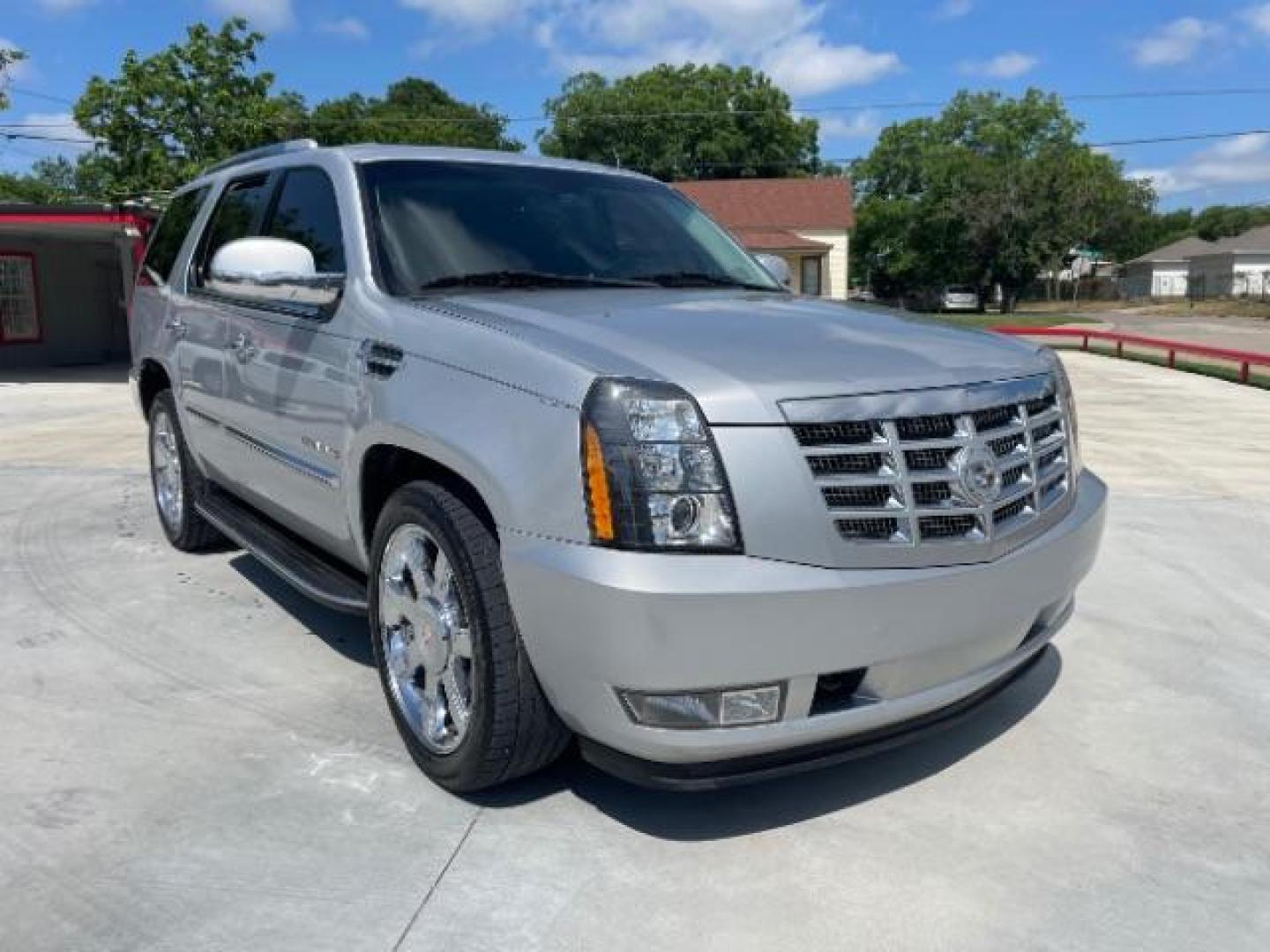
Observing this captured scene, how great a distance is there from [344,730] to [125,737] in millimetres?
704

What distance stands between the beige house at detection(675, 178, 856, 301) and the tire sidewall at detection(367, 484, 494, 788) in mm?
39441

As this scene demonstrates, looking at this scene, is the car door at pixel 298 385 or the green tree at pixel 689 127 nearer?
the car door at pixel 298 385

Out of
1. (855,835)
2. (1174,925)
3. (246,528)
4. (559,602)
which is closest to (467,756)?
(559,602)

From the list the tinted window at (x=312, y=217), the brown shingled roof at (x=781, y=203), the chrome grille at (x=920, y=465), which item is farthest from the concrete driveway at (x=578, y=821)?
the brown shingled roof at (x=781, y=203)

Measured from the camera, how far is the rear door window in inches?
181

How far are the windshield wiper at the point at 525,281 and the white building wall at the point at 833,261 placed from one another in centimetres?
4088

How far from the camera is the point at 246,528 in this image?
4.61 metres

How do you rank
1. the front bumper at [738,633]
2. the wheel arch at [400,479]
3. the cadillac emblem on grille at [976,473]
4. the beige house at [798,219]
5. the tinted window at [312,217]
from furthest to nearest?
1. the beige house at [798,219]
2. the tinted window at [312,217]
3. the wheel arch at [400,479]
4. the cadillac emblem on grille at [976,473]
5. the front bumper at [738,633]

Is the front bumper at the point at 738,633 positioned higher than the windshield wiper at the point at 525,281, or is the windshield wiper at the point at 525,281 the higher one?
the windshield wiper at the point at 525,281

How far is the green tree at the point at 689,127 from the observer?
6800cm

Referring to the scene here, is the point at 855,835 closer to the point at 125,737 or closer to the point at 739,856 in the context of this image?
the point at 739,856

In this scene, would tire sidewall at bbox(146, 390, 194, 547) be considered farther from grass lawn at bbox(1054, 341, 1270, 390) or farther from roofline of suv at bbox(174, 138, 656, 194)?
grass lawn at bbox(1054, 341, 1270, 390)

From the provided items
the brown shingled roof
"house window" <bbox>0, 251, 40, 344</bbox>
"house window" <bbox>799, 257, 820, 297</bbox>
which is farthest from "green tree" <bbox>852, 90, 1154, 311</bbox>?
"house window" <bbox>0, 251, 40, 344</bbox>

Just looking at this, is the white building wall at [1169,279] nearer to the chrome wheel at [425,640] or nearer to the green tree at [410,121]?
the green tree at [410,121]
